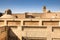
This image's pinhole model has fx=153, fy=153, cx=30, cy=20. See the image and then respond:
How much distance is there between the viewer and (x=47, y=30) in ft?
34.9

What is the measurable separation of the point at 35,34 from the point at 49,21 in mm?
3139

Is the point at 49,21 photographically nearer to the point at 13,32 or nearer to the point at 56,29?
the point at 56,29

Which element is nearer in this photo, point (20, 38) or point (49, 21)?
point (20, 38)

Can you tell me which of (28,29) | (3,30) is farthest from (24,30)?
(3,30)

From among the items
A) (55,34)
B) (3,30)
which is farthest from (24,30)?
(55,34)

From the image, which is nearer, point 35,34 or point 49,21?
point 35,34

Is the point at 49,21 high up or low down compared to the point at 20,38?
up

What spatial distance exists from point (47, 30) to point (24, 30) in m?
1.60

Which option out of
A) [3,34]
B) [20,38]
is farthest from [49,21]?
[3,34]

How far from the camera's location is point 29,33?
1062 cm

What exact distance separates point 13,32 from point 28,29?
1076mm

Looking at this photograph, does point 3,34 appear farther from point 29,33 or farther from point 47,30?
point 47,30

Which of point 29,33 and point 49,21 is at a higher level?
point 49,21

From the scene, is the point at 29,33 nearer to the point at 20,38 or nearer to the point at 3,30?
the point at 20,38
